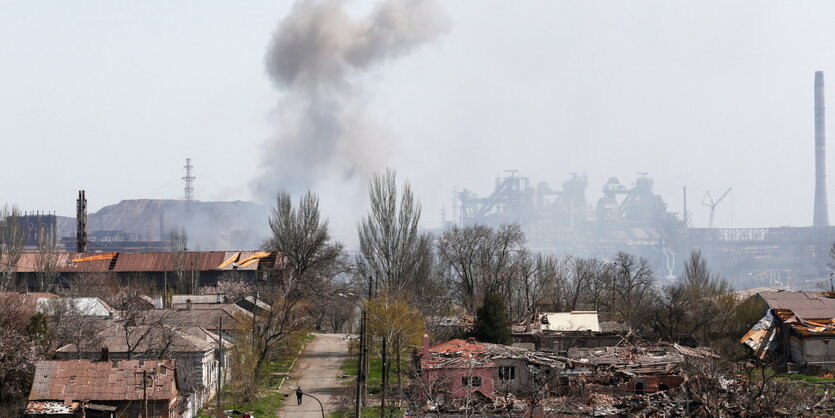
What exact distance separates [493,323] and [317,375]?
6.29m

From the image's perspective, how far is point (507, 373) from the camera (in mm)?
29484

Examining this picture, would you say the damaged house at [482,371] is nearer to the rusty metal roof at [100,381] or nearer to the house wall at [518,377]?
the house wall at [518,377]

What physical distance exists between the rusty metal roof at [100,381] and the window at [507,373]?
9112 mm

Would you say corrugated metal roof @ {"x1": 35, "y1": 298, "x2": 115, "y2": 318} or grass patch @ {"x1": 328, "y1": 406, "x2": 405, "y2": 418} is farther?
corrugated metal roof @ {"x1": 35, "y1": 298, "x2": 115, "y2": 318}

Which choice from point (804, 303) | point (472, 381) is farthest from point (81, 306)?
point (804, 303)

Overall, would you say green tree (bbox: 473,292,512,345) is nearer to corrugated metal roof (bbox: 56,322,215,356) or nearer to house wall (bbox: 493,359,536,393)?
house wall (bbox: 493,359,536,393)

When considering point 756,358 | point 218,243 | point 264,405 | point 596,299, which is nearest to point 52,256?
point 596,299

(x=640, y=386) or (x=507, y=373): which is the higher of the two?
(x=507, y=373)

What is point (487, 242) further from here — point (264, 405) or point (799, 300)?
point (264, 405)

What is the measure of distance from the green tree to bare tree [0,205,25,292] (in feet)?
88.6

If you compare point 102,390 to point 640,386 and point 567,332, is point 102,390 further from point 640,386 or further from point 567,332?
point 567,332

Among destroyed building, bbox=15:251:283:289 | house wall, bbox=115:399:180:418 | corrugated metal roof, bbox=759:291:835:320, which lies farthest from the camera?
destroyed building, bbox=15:251:283:289

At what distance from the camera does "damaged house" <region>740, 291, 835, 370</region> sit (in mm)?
34562

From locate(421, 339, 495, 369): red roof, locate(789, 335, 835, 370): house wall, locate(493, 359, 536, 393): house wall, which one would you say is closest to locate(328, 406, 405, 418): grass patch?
locate(421, 339, 495, 369): red roof
